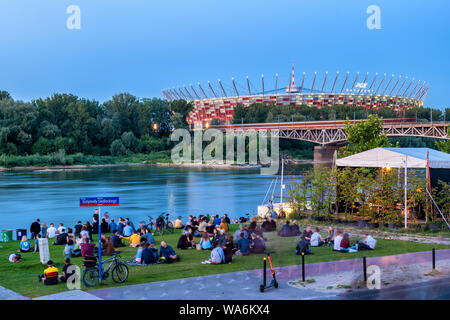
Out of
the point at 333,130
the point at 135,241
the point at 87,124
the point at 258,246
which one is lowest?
the point at 135,241

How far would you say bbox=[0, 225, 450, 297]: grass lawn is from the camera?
37.8 ft

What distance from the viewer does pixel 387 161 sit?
2000cm

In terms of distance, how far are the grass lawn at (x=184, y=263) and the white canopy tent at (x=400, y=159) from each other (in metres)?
4.37

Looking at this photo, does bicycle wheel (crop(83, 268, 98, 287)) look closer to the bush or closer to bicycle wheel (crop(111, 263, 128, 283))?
bicycle wheel (crop(111, 263, 128, 283))

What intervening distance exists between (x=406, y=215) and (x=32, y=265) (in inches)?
500

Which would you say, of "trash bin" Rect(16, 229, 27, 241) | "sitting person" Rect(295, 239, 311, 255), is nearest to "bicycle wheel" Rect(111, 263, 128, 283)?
"sitting person" Rect(295, 239, 311, 255)

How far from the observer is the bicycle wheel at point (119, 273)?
11.3 metres

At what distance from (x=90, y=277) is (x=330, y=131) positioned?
88.4 m

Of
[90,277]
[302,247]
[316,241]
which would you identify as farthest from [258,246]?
[90,277]

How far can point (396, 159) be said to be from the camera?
1972 centimetres

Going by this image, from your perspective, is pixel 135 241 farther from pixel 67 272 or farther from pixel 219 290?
pixel 219 290
